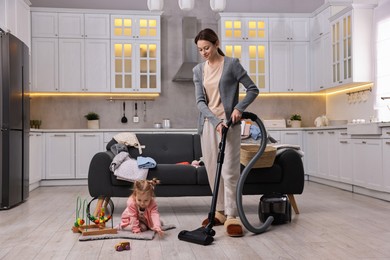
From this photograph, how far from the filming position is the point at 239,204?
3.32m

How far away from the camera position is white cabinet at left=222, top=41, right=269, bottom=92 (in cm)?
773

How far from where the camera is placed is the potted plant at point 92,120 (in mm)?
7555

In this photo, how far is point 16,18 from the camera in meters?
6.39

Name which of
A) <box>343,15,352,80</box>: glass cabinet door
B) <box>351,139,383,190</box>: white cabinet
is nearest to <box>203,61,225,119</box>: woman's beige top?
<box>351,139,383,190</box>: white cabinet

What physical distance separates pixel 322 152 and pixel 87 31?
4.00m

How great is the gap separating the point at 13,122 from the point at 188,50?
129 inches

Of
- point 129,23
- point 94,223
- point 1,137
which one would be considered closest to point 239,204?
point 94,223

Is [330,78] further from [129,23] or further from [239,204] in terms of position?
[239,204]

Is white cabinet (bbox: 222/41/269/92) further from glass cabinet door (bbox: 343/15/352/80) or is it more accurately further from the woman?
the woman

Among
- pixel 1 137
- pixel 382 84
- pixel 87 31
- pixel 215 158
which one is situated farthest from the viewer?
pixel 87 31

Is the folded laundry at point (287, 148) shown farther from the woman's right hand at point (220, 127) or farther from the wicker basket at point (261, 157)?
the woman's right hand at point (220, 127)

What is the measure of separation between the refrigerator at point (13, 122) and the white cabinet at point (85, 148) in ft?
6.09

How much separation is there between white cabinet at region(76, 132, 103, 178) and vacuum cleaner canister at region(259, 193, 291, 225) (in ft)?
12.8

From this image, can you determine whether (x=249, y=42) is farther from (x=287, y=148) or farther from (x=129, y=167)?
(x=129, y=167)
